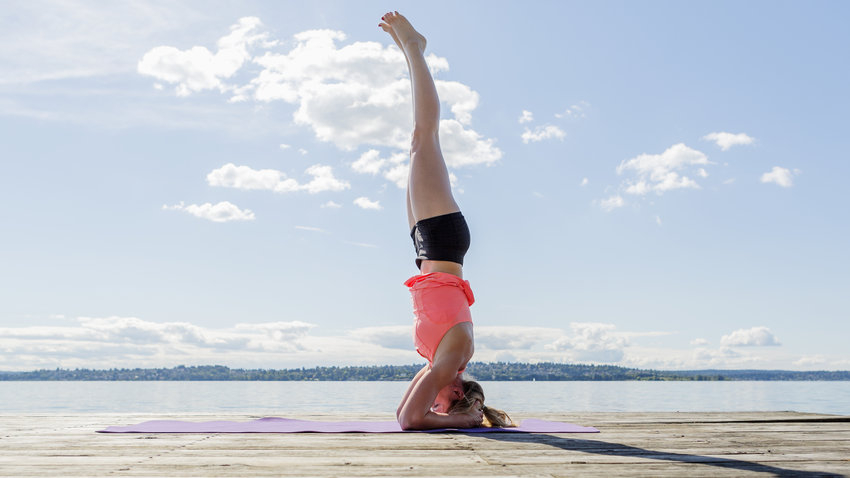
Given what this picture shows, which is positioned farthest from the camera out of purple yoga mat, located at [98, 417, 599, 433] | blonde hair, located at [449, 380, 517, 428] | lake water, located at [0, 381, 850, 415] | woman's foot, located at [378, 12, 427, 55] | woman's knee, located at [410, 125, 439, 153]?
lake water, located at [0, 381, 850, 415]

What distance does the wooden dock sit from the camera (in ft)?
8.07

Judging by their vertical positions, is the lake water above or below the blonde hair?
below

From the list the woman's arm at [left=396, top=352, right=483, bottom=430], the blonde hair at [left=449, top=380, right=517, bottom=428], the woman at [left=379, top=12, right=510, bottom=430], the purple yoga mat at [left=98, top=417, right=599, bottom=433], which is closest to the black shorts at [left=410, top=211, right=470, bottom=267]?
the woman at [left=379, top=12, right=510, bottom=430]

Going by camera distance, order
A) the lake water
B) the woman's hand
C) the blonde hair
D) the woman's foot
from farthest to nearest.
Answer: the lake water, the woman's foot, the blonde hair, the woman's hand

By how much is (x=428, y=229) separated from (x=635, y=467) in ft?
6.91

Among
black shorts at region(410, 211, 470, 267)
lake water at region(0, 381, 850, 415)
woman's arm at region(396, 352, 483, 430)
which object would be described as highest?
black shorts at region(410, 211, 470, 267)

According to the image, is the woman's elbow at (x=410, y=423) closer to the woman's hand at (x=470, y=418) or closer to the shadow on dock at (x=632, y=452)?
the woman's hand at (x=470, y=418)

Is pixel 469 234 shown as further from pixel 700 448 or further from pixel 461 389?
pixel 700 448

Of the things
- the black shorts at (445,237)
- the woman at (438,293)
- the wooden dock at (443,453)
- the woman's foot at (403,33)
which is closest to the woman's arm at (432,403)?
the woman at (438,293)

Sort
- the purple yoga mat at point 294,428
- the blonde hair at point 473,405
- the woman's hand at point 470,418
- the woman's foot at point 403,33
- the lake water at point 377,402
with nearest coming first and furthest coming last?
the purple yoga mat at point 294,428 < the woman's hand at point 470,418 < the blonde hair at point 473,405 < the woman's foot at point 403,33 < the lake water at point 377,402

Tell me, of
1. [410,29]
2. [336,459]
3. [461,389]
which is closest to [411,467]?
[336,459]

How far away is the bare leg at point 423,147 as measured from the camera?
4.32 meters

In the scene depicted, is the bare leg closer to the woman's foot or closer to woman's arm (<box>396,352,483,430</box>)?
the woman's foot

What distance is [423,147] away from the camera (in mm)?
4516
